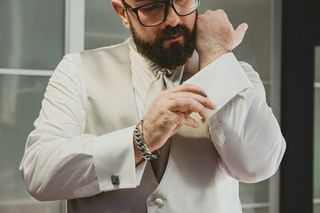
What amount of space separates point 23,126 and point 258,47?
2.94 feet

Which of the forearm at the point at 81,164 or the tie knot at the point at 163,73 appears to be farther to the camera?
the tie knot at the point at 163,73

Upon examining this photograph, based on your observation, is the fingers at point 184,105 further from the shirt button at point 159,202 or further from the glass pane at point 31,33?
the glass pane at point 31,33

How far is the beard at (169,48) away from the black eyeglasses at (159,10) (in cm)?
3

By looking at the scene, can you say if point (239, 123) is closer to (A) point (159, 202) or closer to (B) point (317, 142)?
(A) point (159, 202)

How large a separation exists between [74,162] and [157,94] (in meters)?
0.22

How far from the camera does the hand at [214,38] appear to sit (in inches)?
38.4

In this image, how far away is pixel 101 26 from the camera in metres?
1.51

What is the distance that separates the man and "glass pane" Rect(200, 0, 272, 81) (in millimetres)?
790

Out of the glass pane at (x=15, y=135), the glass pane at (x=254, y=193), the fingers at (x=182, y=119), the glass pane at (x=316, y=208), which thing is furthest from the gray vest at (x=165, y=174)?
the glass pane at (x=316, y=208)

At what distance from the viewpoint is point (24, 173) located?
3.17 feet

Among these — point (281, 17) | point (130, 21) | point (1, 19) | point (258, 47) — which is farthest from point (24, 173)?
point (281, 17)

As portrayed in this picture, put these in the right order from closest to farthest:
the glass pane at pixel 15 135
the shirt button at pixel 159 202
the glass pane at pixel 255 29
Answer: the shirt button at pixel 159 202, the glass pane at pixel 15 135, the glass pane at pixel 255 29

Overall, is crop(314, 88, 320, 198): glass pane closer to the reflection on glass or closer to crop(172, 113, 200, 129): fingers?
the reflection on glass

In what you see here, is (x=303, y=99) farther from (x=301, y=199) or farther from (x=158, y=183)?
(x=158, y=183)
